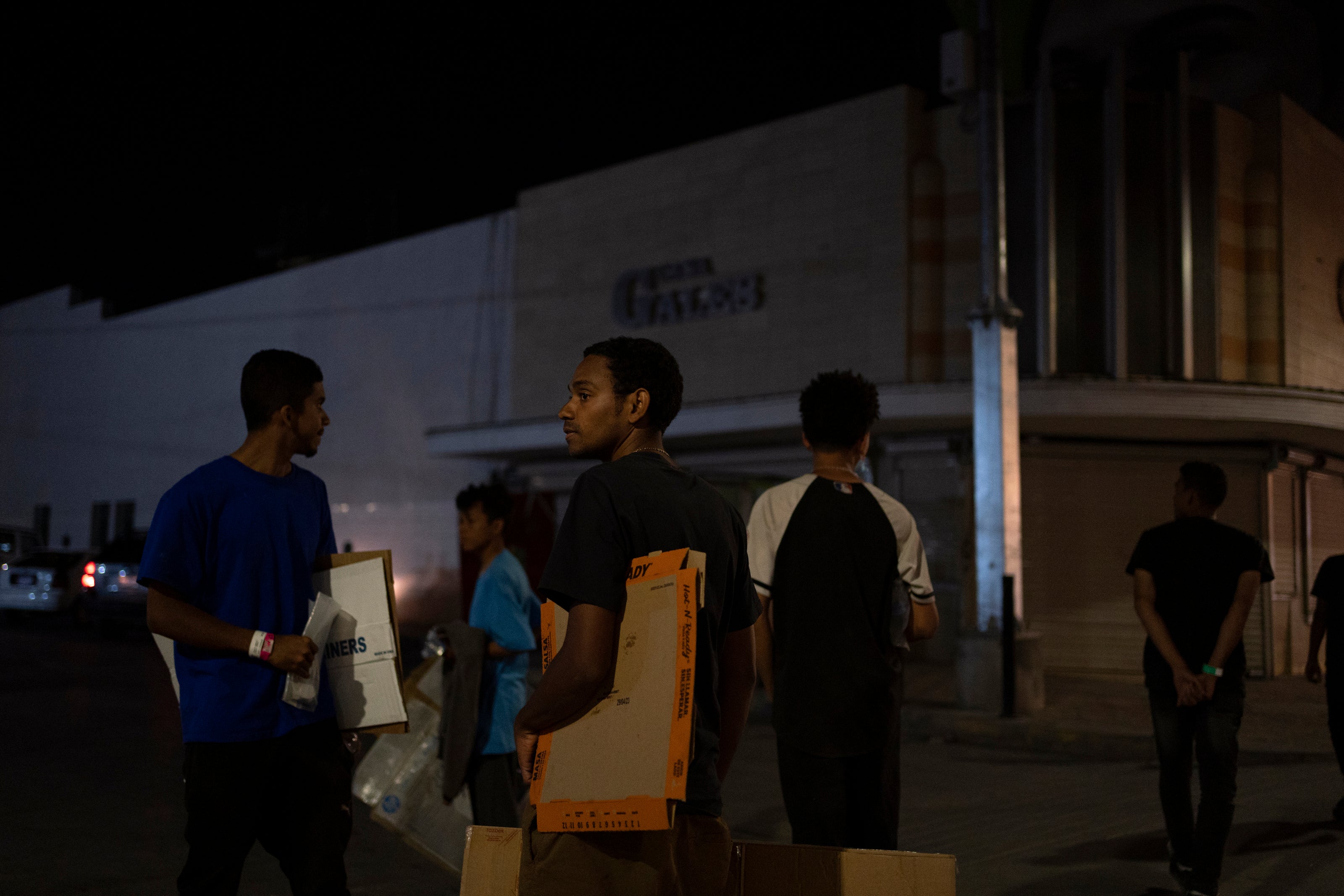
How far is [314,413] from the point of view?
349 centimetres

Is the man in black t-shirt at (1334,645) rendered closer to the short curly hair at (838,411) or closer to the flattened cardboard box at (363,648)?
the short curly hair at (838,411)

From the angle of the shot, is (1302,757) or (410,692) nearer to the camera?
(410,692)

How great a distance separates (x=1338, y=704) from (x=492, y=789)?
493 cm

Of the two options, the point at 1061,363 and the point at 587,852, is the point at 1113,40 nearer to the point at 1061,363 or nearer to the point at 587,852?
the point at 1061,363

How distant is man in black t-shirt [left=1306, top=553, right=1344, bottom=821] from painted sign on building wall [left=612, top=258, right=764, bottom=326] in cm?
1269

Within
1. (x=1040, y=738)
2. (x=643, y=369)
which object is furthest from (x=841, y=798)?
(x=1040, y=738)

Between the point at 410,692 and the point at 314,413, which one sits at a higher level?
the point at 314,413

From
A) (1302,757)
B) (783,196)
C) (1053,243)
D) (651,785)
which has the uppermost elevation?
(783,196)

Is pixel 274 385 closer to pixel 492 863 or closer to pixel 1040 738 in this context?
pixel 492 863

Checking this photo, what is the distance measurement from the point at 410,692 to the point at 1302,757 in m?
7.79

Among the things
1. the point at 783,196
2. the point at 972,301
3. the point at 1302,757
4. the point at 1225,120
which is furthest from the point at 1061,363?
the point at 1302,757

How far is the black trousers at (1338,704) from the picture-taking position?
22.3ft

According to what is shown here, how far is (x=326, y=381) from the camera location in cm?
2631

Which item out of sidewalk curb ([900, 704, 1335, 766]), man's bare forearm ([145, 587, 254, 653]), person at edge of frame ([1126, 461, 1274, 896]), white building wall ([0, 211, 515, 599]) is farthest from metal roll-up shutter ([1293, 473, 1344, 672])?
man's bare forearm ([145, 587, 254, 653])
